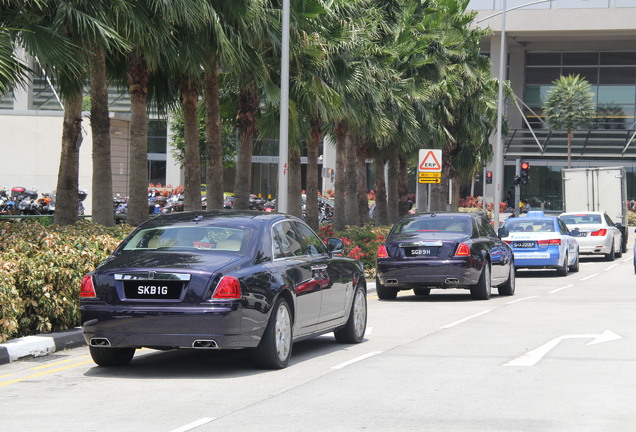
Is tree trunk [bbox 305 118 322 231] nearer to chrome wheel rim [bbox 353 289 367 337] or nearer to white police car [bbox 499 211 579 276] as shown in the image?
white police car [bbox 499 211 579 276]

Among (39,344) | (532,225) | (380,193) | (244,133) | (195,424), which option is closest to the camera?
(195,424)

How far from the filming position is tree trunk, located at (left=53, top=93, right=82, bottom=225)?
64.8 ft

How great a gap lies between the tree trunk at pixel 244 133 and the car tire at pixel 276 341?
13.8 meters

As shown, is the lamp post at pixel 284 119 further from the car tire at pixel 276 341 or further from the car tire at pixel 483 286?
the car tire at pixel 276 341

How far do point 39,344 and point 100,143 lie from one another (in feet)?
29.7

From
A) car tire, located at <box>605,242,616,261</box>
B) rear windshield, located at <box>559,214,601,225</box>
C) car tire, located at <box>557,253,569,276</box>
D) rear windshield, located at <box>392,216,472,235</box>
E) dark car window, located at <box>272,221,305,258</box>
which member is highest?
dark car window, located at <box>272,221,305,258</box>

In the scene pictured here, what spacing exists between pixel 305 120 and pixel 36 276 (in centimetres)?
1564

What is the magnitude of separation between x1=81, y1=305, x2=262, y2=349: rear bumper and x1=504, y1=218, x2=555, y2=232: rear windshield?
60.7 feet

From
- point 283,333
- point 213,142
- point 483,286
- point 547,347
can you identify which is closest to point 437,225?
point 483,286

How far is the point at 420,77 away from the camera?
36906 millimetres

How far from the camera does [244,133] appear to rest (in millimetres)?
24625

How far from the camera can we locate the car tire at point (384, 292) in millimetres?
20188

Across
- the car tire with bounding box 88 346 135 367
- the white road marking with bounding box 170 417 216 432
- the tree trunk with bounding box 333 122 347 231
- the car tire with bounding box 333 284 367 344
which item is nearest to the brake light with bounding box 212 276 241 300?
the car tire with bounding box 88 346 135 367

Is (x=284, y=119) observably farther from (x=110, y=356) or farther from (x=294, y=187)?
(x=110, y=356)
